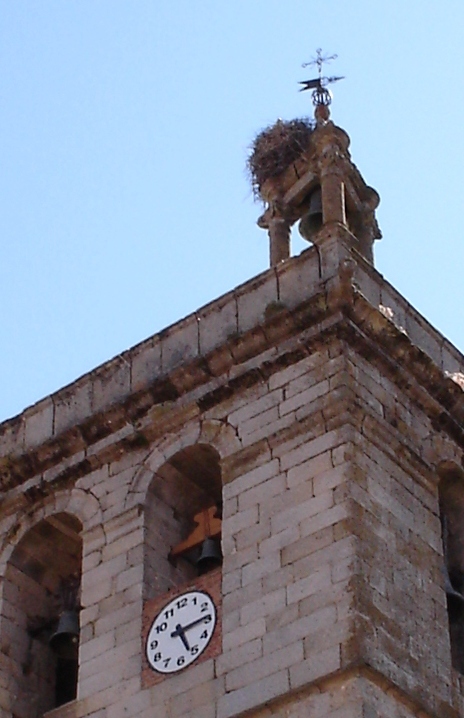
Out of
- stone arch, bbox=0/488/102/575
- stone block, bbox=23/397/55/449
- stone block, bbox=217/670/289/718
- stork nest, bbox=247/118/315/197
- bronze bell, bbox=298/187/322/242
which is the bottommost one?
stone block, bbox=217/670/289/718

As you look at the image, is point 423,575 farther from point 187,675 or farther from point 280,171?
point 280,171

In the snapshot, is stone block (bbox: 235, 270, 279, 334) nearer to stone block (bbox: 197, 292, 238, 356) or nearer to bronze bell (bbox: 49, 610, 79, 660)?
stone block (bbox: 197, 292, 238, 356)

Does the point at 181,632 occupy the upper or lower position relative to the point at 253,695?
upper

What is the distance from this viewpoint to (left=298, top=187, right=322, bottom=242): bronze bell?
21102mm

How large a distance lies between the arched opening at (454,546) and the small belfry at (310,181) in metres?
2.02

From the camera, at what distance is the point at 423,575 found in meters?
18.4

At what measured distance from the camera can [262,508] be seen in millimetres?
18484

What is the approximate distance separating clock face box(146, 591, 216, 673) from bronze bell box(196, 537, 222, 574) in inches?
21.8

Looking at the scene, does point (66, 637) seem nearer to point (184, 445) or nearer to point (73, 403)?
point (184, 445)

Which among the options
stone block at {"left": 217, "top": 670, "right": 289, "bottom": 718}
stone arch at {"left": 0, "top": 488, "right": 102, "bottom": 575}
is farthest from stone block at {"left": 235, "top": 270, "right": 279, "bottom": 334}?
stone block at {"left": 217, "top": 670, "right": 289, "bottom": 718}

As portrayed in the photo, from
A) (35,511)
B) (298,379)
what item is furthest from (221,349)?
(35,511)

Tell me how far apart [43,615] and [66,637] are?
1.55 ft

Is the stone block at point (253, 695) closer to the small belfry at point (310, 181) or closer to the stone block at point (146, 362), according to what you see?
the stone block at point (146, 362)

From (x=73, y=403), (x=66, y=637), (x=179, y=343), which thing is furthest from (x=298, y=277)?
(x=66, y=637)
